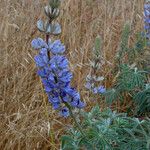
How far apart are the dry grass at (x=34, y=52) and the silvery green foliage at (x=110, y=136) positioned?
505mm

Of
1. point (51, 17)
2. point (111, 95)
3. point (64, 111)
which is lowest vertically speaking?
point (111, 95)

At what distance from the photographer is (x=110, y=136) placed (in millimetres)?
1361

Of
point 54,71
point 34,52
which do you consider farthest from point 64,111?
point 34,52

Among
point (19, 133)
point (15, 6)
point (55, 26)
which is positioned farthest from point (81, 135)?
point (15, 6)

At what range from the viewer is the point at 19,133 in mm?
2027

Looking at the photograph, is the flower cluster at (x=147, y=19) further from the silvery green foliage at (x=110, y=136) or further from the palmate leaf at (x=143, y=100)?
the silvery green foliage at (x=110, y=136)

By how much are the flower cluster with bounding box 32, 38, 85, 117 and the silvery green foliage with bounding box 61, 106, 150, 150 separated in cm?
22

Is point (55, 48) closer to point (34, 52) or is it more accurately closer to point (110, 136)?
point (110, 136)

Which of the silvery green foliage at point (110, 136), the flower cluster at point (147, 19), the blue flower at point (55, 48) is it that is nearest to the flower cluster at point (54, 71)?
the blue flower at point (55, 48)

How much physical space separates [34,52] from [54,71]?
1.37 m

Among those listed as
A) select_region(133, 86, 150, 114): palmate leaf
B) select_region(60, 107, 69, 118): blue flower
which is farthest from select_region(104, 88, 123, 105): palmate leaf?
select_region(60, 107, 69, 118): blue flower

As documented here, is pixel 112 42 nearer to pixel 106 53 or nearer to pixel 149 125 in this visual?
pixel 106 53

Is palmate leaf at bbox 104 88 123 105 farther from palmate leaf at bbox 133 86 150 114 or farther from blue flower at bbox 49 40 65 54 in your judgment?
blue flower at bbox 49 40 65 54

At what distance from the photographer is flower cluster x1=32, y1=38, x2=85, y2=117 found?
43.9 inches
